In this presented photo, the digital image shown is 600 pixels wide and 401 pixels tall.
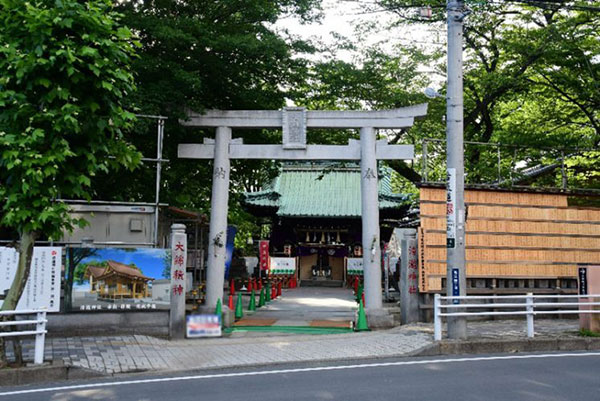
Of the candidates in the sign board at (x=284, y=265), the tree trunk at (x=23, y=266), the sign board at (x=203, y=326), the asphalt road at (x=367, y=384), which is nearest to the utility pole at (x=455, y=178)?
the asphalt road at (x=367, y=384)

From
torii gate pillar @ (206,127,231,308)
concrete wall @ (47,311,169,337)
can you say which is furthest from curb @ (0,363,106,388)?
torii gate pillar @ (206,127,231,308)

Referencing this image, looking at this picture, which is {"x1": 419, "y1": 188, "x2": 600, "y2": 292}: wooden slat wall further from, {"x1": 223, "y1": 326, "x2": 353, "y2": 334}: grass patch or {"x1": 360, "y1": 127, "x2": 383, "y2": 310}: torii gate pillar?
{"x1": 223, "y1": 326, "x2": 353, "y2": 334}: grass patch

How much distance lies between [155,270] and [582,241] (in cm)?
1207

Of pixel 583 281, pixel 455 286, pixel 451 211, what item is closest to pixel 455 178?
pixel 451 211

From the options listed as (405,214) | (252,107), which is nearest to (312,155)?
(252,107)

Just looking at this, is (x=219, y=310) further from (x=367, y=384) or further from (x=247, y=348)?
(x=367, y=384)

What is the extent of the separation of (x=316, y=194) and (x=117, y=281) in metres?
23.7

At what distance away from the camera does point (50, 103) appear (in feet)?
28.6

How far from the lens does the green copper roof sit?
32.9 m

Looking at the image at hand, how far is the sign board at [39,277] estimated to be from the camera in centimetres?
1080

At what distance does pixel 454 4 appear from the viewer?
1197cm

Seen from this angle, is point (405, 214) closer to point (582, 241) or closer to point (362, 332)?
point (582, 241)

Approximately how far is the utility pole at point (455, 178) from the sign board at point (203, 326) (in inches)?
221

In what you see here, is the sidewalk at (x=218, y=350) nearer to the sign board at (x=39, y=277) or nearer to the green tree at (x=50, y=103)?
the sign board at (x=39, y=277)
